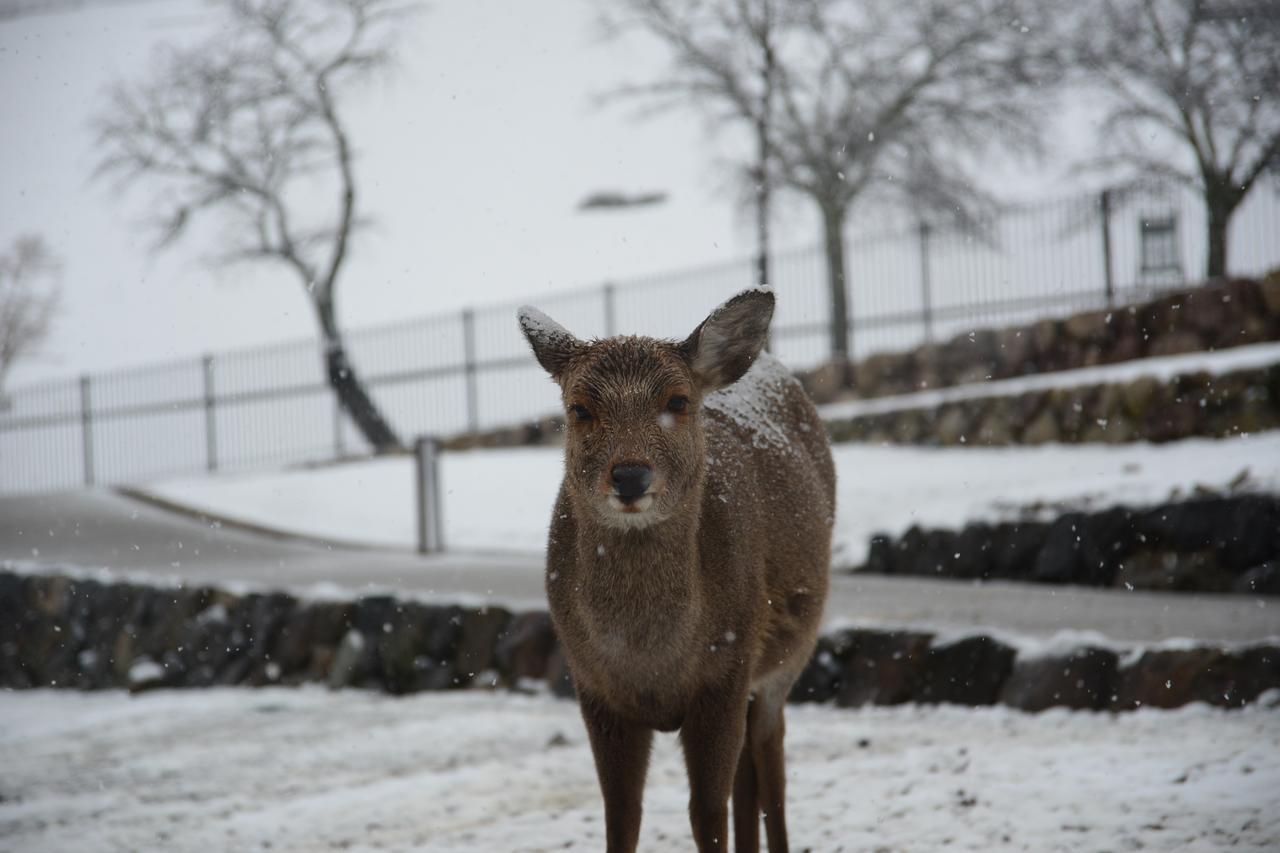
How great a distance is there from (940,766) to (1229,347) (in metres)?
8.80

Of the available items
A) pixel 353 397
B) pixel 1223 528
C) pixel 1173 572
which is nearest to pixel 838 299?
pixel 353 397

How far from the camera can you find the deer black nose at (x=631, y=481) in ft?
9.98

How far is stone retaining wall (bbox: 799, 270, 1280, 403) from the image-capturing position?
1240 cm

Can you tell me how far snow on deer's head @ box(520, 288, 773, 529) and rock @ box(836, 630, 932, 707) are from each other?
11.4ft

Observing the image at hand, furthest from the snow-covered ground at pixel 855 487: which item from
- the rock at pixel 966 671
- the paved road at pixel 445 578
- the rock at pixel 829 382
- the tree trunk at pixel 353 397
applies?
the rock at pixel 966 671

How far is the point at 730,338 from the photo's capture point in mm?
3461

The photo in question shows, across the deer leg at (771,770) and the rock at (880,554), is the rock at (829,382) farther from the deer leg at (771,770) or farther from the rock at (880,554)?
the deer leg at (771,770)

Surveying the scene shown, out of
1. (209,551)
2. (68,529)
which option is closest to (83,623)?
(209,551)

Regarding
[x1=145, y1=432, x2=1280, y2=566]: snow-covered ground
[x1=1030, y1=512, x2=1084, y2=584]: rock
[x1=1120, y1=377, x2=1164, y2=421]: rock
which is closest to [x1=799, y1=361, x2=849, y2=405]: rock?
[x1=145, y1=432, x2=1280, y2=566]: snow-covered ground

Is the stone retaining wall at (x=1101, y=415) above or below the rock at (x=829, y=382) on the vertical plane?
below

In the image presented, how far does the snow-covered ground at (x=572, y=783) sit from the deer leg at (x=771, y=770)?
34 centimetres

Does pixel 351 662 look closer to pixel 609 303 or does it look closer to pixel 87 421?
pixel 609 303

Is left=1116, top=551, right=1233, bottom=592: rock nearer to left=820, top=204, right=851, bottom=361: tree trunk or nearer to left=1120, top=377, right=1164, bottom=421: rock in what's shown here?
left=1120, top=377, right=1164, bottom=421: rock

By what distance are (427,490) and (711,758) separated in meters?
8.62
